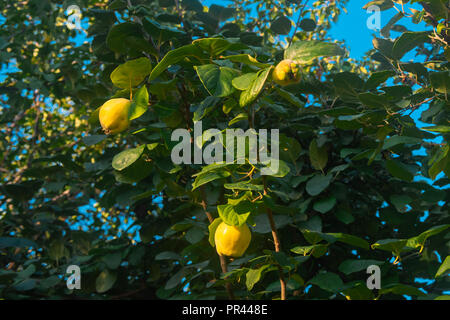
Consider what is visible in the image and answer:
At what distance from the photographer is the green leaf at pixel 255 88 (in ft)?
2.60

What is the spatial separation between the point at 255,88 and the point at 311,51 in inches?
5.6

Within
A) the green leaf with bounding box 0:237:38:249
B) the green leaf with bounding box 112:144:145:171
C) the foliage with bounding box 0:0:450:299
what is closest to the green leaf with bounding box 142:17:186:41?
the foliage with bounding box 0:0:450:299

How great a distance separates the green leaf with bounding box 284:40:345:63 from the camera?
814mm

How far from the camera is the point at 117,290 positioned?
6.42 ft

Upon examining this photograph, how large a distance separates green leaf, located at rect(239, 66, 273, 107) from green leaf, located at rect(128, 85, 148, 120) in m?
0.23

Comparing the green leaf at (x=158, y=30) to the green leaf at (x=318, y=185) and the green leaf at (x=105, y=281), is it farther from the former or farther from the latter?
the green leaf at (x=105, y=281)

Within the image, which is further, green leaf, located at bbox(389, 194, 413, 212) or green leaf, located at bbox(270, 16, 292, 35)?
green leaf, located at bbox(270, 16, 292, 35)

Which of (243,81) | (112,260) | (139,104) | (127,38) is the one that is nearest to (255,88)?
(243,81)

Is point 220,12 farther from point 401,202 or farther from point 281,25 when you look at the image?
point 401,202

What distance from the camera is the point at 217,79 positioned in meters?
0.88

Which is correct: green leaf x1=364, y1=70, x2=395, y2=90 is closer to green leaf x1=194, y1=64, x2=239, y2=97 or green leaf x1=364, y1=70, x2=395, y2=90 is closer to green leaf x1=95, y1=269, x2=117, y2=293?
green leaf x1=194, y1=64, x2=239, y2=97
